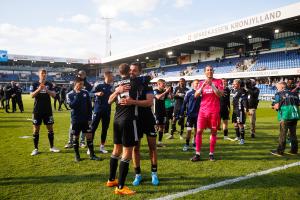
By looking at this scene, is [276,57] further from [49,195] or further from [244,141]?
[49,195]

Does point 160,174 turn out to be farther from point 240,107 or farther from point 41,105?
point 240,107

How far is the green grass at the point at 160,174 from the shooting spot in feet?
15.1

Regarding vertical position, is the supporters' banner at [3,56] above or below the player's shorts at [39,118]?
above

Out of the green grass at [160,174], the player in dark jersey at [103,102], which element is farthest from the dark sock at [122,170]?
the player in dark jersey at [103,102]

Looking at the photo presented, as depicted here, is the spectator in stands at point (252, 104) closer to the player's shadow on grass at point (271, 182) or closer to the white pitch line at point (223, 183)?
the white pitch line at point (223, 183)

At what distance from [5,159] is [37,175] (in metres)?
1.79

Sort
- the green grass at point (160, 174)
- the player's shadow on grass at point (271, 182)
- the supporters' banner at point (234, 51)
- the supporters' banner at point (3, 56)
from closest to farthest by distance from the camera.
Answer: the green grass at point (160, 174) → the player's shadow on grass at point (271, 182) → the supporters' banner at point (234, 51) → the supporters' banner at point (3, 56)

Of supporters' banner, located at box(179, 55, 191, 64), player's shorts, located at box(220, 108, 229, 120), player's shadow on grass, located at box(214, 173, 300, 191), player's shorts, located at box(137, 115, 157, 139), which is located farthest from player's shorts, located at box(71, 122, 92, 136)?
supporters' banner, located at box(179, 55, 191, 64)

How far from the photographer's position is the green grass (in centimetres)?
460

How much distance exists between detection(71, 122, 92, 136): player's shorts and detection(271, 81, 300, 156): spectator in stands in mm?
5198

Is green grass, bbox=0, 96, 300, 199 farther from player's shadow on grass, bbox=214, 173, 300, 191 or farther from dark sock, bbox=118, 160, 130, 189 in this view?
dark sock, bbox=118, 160, 130, 189

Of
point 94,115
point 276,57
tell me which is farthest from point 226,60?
point 94,115

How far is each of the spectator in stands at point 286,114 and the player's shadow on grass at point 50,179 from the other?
495 centimetres

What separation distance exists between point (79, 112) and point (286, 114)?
5544 millimetres
